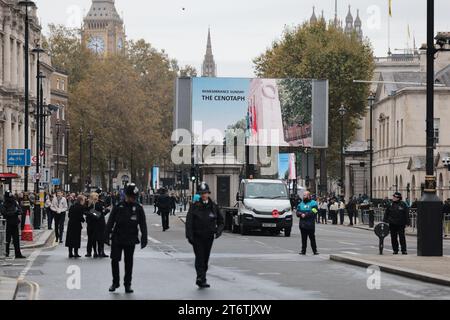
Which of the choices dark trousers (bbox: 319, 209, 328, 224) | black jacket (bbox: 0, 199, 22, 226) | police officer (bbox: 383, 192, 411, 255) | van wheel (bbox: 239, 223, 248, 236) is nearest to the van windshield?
van wheel (bbox: 239, 223, 248, 236)

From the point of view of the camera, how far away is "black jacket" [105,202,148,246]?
67.7 ft

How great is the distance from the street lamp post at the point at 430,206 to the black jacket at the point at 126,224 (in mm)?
10224

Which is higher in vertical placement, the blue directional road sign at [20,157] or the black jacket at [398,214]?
the blue directional road sign at [20,157]

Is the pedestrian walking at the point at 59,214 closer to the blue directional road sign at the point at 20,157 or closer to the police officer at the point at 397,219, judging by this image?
the blue directional road sign at the point at 20,157

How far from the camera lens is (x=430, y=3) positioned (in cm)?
2947

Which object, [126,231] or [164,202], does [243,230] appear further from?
[126,231]

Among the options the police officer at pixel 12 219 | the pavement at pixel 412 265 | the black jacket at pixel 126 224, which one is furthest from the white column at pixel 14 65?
the black jacket at pixel 126 224

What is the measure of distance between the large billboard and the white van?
856 centimetres

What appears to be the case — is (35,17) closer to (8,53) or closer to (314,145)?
(8,53)

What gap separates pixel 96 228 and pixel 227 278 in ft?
29.6

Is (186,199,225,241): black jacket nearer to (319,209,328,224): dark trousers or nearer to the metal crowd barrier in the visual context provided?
the metal crowd barrier

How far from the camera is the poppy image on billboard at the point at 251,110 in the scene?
58.8 metres

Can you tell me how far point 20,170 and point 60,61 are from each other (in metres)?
60.6

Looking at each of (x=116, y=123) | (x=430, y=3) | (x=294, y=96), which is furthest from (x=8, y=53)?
(x=430, y=3)
